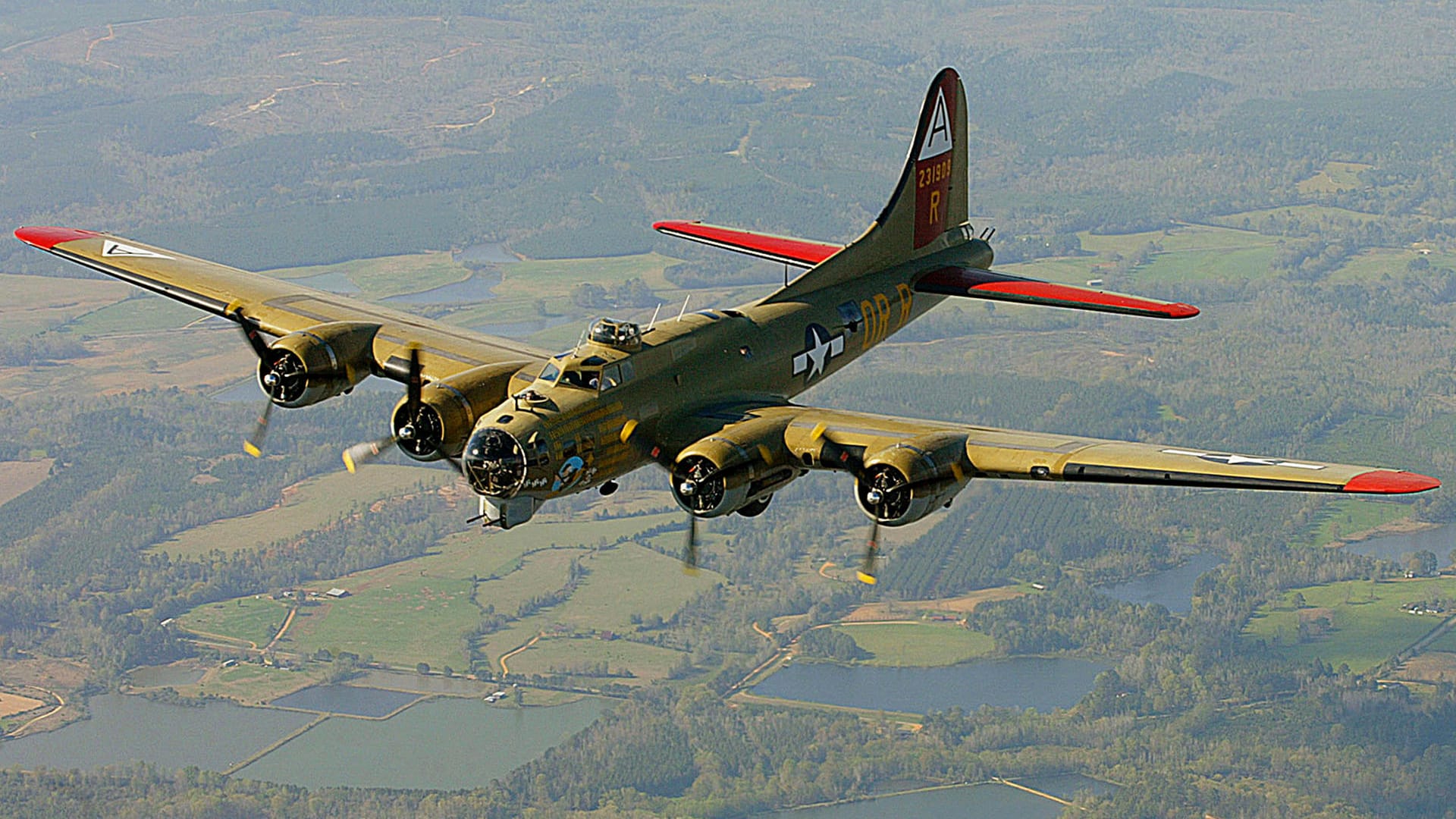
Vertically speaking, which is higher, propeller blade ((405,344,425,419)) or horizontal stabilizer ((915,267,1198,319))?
horizontal stabilizer ((915,267,1198,319))

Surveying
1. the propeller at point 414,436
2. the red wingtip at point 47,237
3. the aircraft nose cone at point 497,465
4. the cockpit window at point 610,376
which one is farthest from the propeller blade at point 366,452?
the red wingtip at point 47,237

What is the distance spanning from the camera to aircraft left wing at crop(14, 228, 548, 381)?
47.9 meters

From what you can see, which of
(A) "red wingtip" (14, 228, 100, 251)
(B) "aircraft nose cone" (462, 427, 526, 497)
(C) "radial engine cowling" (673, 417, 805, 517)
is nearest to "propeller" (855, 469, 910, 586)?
(C) "radial engine cowling" (673, 417, 805, 517)

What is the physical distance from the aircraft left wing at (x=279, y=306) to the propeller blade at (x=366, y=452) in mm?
4874

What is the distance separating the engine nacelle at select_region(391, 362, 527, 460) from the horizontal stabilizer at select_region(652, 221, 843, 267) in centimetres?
1510

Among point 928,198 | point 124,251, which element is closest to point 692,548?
point 928,198

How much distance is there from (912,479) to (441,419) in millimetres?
13073

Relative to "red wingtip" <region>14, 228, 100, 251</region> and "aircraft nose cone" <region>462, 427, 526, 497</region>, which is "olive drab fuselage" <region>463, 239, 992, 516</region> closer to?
"aircraft nose cone" <region>462, 427, 526, 497</region>


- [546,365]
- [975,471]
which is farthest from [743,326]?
[975,471]

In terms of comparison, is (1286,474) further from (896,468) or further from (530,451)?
(530,451)

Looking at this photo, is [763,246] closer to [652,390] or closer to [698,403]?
[698,403]

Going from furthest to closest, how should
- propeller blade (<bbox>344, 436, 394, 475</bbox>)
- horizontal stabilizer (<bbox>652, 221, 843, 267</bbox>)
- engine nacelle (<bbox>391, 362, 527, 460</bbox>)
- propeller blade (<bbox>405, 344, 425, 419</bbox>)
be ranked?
horizontal stabilizer (<bbox>652, 221, 843, 267</bbox>) < propeller blade (<bbox>405, 344, 425, 419</bbox>) < engine nacelle (<bbox>391, 362, 527, 460</bbox>) < propeller blade (<bbox>344, 436, 394, 475</bbox>)

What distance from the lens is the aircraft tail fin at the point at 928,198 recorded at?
2207 inches

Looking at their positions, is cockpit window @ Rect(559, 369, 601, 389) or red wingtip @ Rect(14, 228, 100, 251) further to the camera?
red wingtip @ Rect(14, 228, 100, 251)
